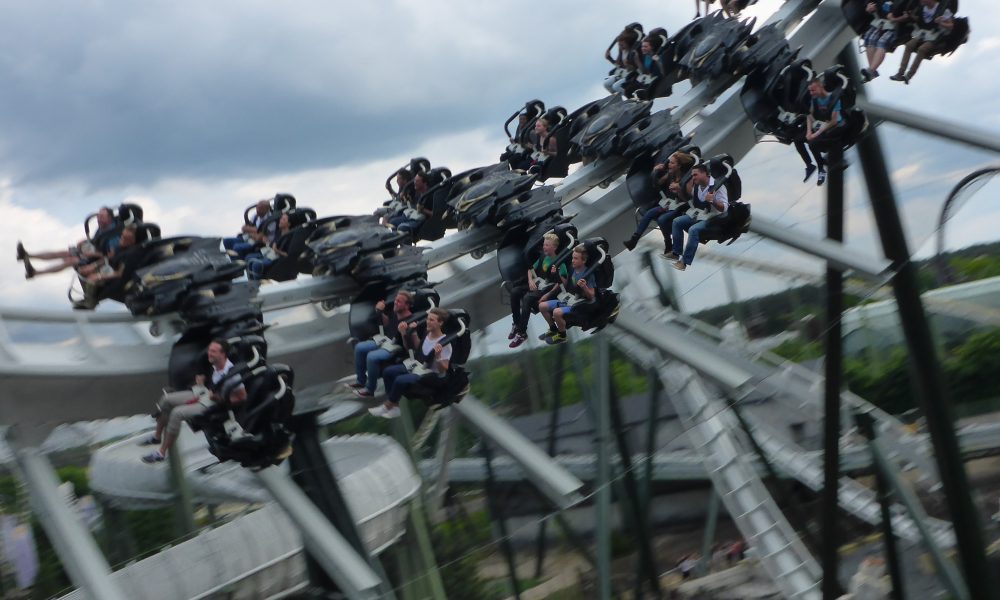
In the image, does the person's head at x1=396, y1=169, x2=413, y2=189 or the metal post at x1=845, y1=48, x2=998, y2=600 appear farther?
the person's head at x1=396, y1=169, x2=413, y2=189

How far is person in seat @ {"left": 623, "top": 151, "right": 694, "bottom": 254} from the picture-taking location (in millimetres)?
10188

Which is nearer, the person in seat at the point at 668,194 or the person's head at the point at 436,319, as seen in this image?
the person's head at the point at 436,319

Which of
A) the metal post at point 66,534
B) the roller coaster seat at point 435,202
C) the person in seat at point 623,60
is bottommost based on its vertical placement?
the metal post at point 66,534

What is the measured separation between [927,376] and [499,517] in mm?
4511

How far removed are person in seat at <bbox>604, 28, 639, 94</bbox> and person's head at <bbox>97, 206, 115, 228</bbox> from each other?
225 inches

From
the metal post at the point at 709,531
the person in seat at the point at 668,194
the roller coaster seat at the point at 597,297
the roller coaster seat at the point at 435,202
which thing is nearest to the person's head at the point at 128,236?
the roller coaster seat at the point at 435,202

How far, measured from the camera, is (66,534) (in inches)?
321

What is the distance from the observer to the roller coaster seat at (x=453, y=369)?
8.82m

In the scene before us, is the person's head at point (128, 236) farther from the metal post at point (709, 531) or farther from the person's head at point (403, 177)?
the metal post at point (709, 531)

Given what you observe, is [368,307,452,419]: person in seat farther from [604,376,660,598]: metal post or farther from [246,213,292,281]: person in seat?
[604,376,660,598]: metal post

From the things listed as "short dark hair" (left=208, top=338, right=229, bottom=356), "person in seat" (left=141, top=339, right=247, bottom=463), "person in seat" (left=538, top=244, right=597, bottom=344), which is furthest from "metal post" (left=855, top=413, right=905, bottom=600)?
"short dark hair" (left=208, top=338, right=229, bottom=356)

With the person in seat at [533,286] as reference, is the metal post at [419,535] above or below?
below

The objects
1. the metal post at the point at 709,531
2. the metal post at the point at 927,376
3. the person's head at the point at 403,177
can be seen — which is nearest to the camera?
the metal post at the point at 709,531

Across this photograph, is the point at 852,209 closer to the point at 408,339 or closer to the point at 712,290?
the point at 712,290
